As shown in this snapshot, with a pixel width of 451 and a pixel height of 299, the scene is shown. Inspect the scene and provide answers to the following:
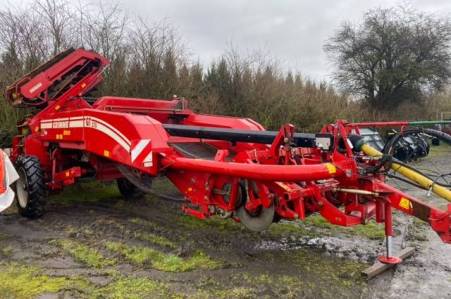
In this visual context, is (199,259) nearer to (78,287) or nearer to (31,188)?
(78,287)

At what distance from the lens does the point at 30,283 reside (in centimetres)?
381

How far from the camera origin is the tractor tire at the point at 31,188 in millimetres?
5945

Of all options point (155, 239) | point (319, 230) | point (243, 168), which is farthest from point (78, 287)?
point (319, 230)

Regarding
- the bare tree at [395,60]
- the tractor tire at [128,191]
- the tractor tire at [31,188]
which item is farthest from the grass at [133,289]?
the bare tree at [395,60]

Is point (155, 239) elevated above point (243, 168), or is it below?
below

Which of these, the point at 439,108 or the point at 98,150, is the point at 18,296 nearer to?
the point at 98,150

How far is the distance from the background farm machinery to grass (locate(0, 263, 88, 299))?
50.3 inches

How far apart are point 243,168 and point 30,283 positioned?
6.51 feet

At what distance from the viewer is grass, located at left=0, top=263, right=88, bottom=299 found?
3.62m

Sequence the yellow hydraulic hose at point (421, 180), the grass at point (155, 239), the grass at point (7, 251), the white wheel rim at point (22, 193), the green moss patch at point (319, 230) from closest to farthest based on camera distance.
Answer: the yellow hydraulic hose at point (421, 180) → the grass at point (7, 251) → the grass at point (155, 239) → the green moss patch at point (319, 230) → the white wheel rim at point (22, 193)

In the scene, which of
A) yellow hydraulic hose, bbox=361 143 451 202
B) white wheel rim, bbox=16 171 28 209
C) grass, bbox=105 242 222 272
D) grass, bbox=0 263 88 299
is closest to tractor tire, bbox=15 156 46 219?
white wheel rim, bbox=16 171 28 209

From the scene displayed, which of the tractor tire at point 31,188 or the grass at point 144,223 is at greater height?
→ the tractor tire at point 31,188

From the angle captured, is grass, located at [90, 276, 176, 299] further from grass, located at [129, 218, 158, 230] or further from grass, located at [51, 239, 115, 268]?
grass, located at [129, 218, 158, 230]

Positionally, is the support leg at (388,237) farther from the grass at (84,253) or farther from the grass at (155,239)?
the grass at (84,253)
